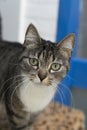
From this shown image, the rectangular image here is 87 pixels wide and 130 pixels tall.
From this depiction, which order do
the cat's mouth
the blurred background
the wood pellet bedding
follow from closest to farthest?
the cat's mouth < the wood pellet bedding < the blurred background

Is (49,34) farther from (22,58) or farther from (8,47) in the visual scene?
(22,58)

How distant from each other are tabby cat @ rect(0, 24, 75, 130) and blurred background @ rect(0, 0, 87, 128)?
2.28 ft

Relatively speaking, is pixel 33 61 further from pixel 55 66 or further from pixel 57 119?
pixel 57 119

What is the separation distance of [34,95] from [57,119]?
461 millimetres

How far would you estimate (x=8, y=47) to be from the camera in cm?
147

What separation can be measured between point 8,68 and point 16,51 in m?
0.09

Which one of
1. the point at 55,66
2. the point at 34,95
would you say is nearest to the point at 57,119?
the point at 34,95

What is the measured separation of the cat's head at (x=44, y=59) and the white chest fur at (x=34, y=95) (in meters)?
0.06

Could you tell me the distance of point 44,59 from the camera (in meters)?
1.19

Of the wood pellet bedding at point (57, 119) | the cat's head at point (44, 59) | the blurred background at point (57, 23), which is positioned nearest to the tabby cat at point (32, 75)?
the cat's head at point (44, 59)

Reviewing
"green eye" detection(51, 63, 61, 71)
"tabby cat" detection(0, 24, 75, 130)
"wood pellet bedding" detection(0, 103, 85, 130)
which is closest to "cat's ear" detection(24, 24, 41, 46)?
"tabby cat" detection(0, 24, 75, 130)

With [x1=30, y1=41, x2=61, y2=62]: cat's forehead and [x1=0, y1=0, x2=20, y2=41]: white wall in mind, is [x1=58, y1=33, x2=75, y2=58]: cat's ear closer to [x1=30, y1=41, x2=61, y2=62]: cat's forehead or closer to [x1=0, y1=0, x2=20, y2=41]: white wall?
[x1=30, y1=41, x2=61, y2=62]: cat's forehead

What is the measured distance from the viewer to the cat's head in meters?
1.17

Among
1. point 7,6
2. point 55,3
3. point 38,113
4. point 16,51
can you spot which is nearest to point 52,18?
point 55,3
